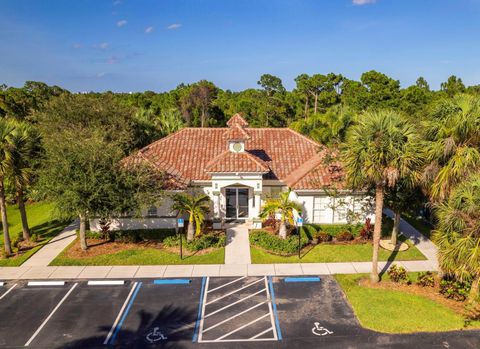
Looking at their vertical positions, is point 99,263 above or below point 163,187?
below

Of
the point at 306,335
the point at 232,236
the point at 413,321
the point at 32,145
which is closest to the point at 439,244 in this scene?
the point at 413,321

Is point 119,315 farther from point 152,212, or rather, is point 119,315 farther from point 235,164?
point 235,164

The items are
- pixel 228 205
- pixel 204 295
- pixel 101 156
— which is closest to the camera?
pixel 204 295

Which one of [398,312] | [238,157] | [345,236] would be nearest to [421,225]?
[345,236]

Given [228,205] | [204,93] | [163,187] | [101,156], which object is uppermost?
[204,93]

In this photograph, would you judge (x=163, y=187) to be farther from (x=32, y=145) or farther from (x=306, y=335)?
(x=306, y=335)

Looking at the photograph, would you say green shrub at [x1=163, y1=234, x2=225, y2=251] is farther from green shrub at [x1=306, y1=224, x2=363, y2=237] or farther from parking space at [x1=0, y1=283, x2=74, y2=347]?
green shrub at [x1=306, y1=224, x2=363, y2=237]

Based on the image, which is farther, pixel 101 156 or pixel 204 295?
pixel 101 156

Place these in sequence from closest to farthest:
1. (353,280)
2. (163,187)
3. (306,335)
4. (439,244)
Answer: (306,335)
(439,244)
(353,280)
(163,187)
